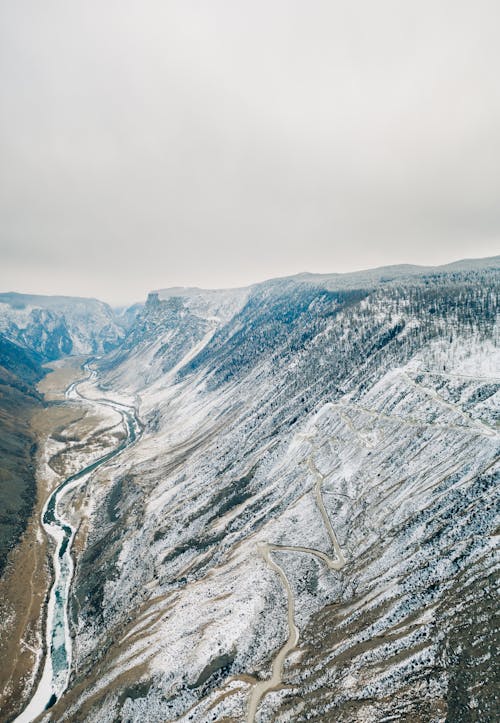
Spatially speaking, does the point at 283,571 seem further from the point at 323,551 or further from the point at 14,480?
the point at 14,480

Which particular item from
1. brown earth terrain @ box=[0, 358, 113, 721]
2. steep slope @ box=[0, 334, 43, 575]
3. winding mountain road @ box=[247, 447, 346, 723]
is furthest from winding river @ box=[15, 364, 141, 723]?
winding mountain road @ box=[247, 447, 346, 723]

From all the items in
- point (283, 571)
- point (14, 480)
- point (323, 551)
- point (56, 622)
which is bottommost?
point (56, 622)

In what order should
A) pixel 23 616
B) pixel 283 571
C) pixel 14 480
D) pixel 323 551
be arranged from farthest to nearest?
1. pixel 14 480
2. pixel 23 616
3. pixel 323 551
4. pixel 283 571

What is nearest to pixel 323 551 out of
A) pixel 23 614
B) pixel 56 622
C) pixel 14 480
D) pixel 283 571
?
pixel 283 571

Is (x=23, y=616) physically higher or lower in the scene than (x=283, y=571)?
lower

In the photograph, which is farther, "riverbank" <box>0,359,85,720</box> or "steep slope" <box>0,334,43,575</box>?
"steep slope" <box>0,334,43,575</box>

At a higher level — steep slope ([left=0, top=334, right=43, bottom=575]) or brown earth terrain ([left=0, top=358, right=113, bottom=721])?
steep slope ([left=0, top=334, right=43, bottom=575])

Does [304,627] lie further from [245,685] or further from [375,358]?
[375,358]

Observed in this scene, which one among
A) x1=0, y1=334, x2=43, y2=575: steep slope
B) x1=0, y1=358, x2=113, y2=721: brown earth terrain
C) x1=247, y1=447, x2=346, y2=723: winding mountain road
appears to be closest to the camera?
x1=247, y1=447, x2=346, y2=723: winding mountain road

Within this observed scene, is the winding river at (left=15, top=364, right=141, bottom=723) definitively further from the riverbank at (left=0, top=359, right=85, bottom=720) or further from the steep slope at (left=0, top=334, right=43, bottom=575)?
the steep slope at (left=0, top=334, right=43, bottom=575)
